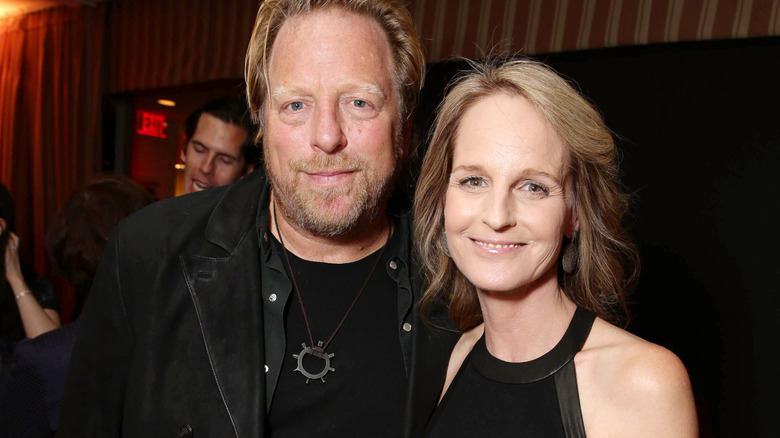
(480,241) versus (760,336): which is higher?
(480,241)

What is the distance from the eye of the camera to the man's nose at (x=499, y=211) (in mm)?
1310

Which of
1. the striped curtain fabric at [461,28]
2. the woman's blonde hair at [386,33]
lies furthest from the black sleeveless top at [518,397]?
the striped curtain fabric at [461,28]

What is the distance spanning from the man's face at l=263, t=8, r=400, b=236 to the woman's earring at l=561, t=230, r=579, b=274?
19.0 inches

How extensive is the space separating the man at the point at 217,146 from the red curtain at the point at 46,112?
9.35 feet

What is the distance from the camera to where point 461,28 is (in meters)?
3.63

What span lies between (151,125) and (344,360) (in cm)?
476

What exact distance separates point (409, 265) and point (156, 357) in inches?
27.1

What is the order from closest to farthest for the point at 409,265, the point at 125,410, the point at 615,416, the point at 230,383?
the point at 615,416
the point at 230,383
the point at 125,410
the point at 409,265

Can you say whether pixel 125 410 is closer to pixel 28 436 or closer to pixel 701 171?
pixel 28 436

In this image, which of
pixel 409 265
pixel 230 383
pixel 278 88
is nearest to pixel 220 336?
pixel 230 383

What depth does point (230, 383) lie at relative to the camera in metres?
1.51

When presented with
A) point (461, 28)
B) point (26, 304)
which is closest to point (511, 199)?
point (26, 304)

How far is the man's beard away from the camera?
5.27 feet

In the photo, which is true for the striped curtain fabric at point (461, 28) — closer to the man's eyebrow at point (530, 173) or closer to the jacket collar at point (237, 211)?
the man's eyebrow at point (530, 173)
